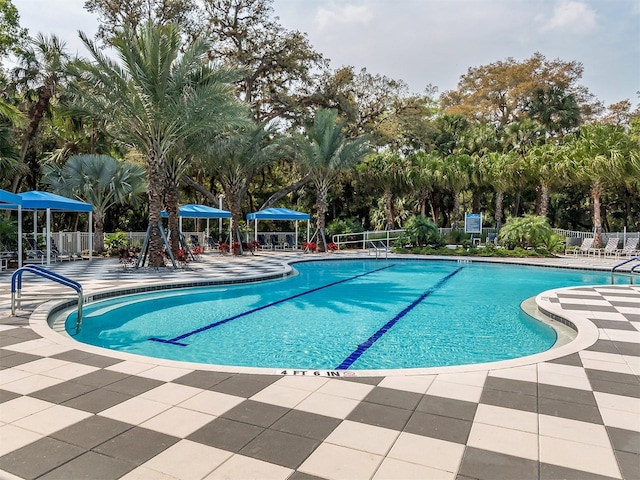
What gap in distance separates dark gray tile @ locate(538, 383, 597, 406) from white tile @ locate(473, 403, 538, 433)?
1.64 feet

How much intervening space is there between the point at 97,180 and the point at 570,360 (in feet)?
61.4

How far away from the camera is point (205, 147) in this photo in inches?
644

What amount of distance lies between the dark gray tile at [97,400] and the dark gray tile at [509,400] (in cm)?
287

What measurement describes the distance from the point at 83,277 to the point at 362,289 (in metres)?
7.23

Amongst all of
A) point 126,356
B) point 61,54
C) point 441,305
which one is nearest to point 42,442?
point 126,356

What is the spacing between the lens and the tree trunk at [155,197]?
1338cm

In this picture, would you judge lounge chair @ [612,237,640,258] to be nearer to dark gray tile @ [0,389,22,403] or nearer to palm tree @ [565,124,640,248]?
palm tree @ [565,124,640,248]

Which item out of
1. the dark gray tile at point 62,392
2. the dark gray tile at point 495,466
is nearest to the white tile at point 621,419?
the dark gray tile at point 495,466

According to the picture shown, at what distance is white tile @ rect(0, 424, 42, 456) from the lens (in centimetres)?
274

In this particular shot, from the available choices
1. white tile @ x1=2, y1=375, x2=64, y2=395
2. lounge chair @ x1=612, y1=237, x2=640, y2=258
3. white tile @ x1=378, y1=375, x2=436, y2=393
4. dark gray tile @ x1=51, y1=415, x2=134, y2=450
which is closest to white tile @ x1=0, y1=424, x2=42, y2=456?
dark gray tile @ x1=51, y1=415, x2=134, y2=450

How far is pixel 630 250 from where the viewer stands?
1925cm

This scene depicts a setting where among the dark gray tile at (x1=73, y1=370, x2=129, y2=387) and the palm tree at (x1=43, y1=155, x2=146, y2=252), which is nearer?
the dark gray tile at (x1=73, y1=370, x2=129, y2=387)

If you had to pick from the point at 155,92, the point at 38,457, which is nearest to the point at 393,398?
the point at 38,457

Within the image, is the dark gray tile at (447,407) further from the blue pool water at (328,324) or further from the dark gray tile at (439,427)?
the blue pool water at (328,324)
